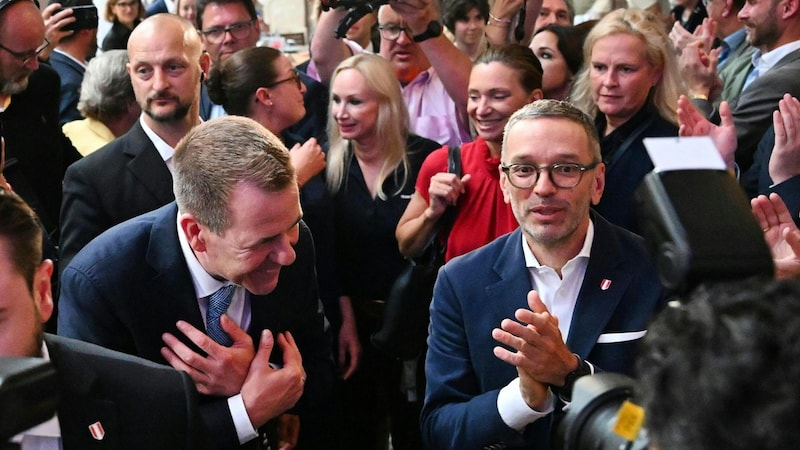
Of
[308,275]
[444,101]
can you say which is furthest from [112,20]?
[308,275]

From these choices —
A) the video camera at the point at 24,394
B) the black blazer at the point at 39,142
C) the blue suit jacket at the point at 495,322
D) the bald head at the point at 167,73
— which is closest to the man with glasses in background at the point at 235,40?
the black blazer at the point at 39,142

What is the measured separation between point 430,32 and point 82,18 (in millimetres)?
2202

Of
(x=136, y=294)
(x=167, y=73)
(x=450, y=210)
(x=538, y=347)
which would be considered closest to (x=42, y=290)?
(x=136, y=294)

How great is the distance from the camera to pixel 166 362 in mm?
2744

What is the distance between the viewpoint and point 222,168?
263 centimetres

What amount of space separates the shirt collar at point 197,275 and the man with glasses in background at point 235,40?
221cm

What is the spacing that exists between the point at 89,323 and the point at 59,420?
64cm

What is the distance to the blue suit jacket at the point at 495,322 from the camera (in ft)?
9.04

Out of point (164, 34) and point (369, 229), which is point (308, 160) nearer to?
point (369, 229)

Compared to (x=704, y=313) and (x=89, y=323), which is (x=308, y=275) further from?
(x=704, y=313)

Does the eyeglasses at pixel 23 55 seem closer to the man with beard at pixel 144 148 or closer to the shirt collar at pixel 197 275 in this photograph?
the man with beard at pixel 144 148

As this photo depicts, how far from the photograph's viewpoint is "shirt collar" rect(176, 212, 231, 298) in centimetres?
273

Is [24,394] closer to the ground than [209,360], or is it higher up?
higher up

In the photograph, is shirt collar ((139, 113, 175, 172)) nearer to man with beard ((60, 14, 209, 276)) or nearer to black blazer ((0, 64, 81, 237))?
man with beard ((60, 14, 209, 276))
